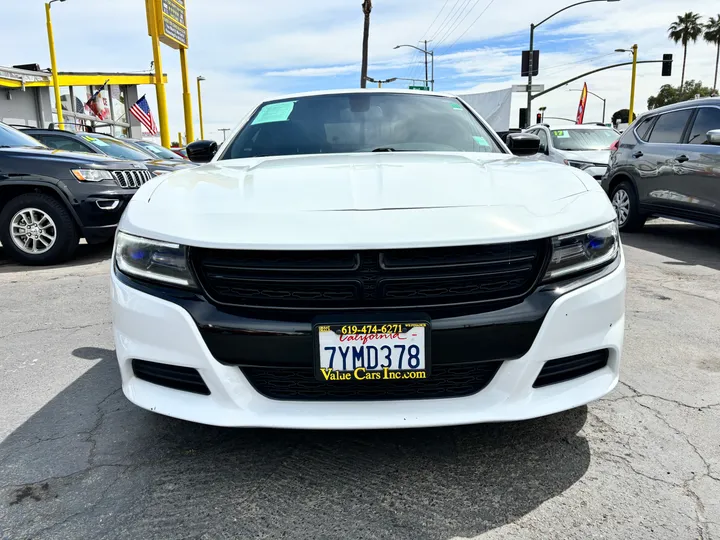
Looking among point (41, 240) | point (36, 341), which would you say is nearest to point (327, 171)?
point (36, 341)

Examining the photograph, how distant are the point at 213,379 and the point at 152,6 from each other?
64.2ft

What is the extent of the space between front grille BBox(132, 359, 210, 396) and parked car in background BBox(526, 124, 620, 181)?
A: 9.66 m

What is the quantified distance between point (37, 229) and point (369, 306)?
5440mm

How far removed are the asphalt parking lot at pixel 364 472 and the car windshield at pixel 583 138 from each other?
9.04 meters

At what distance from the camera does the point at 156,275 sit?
1949mm

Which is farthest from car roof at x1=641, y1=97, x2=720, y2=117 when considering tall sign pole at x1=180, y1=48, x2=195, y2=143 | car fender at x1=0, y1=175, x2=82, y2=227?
tall sign pole at x1=180, y1=48, x2=195, y2=143

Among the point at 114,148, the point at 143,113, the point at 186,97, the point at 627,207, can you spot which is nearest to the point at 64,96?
the point at 143,113

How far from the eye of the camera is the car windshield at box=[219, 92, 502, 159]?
10.7ft

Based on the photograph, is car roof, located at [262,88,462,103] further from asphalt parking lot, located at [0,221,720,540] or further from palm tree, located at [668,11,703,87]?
palm tree, located at [668,11,703,87]

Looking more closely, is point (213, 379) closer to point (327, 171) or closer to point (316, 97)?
point (327, 171)

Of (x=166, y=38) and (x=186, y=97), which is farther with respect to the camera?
(x=186, y=97)

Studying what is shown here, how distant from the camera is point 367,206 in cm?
192

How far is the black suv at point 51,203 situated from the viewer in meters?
5.97

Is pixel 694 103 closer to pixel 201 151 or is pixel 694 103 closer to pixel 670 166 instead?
pixel 670 166
